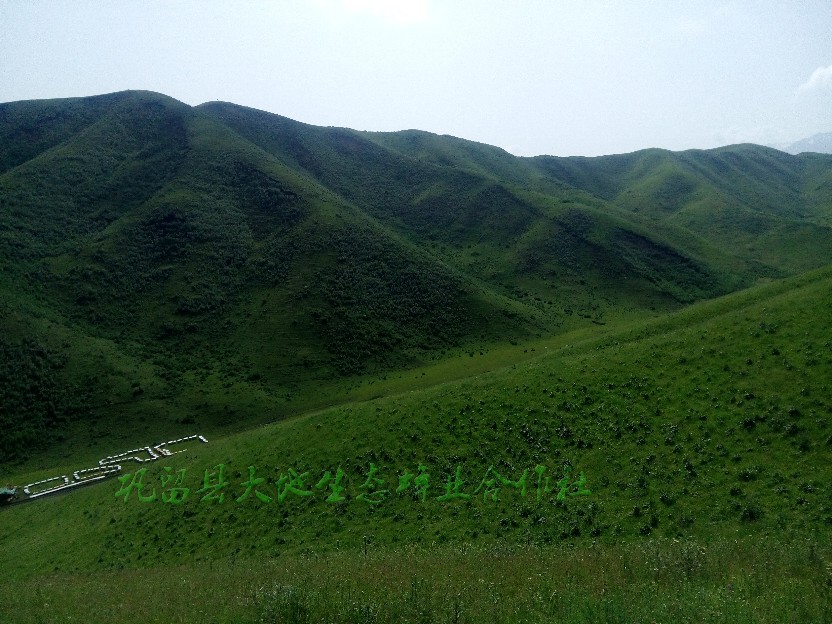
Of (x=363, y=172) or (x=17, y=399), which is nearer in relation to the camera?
(x=17, y=399)

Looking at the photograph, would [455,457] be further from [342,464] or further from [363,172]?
[363,172]

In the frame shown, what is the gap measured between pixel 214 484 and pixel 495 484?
1865 centimetres

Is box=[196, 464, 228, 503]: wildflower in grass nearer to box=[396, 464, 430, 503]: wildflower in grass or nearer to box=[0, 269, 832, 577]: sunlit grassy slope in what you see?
box=[0, 269, 832, 577]: sunlit grassy slope

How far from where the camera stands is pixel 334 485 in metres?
27.8

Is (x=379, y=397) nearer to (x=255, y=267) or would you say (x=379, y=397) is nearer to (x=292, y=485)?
(x=292, y=485)

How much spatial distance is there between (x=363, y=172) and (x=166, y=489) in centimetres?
12641

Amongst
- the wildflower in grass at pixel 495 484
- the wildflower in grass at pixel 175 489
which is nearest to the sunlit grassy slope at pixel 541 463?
the wildflower in grass at pixel 495 484

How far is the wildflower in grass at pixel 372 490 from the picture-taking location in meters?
25.9

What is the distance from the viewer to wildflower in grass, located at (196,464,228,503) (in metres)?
30.2

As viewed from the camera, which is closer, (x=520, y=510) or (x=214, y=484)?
(x=520, y=510)

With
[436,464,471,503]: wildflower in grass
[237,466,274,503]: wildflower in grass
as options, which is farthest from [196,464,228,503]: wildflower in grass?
[436,464,471,503]: wildflower in grass

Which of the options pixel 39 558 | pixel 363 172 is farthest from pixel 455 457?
pixel 363 172

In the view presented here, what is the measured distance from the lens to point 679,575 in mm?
11742

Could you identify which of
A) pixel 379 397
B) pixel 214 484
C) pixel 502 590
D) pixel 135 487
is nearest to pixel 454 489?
pixel 502 590
